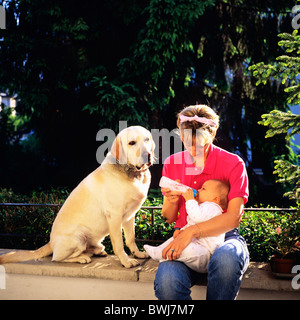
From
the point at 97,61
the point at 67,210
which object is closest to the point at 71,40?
the point at 97,61

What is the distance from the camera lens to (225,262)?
237 cm

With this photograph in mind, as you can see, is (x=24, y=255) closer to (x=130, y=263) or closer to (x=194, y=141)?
(x=130, y=263)

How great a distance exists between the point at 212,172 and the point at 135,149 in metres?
0.67

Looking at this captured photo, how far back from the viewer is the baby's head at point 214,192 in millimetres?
2734

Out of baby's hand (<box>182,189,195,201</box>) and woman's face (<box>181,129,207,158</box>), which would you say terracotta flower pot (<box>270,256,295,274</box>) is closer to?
baby's hand (<box>182,189,195,201</box>)

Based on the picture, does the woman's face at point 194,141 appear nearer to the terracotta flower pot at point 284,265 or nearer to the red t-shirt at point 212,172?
the red t-shirt at point 212,172

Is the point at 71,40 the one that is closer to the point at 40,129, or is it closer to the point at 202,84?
the point at 40,129

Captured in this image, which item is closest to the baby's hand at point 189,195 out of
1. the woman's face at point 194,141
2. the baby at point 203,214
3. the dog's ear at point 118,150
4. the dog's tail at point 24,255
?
the baby at point 203,214

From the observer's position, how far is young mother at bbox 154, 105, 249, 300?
2.37 m

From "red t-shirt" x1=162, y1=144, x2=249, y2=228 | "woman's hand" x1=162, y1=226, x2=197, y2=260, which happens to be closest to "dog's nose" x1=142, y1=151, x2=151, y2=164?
"red t-shirt" x1=162, y1=144, x2=249, y2=228

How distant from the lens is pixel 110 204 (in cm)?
323

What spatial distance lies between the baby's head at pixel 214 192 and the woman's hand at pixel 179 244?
0.27 m

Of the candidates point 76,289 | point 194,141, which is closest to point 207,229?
point 194,141
